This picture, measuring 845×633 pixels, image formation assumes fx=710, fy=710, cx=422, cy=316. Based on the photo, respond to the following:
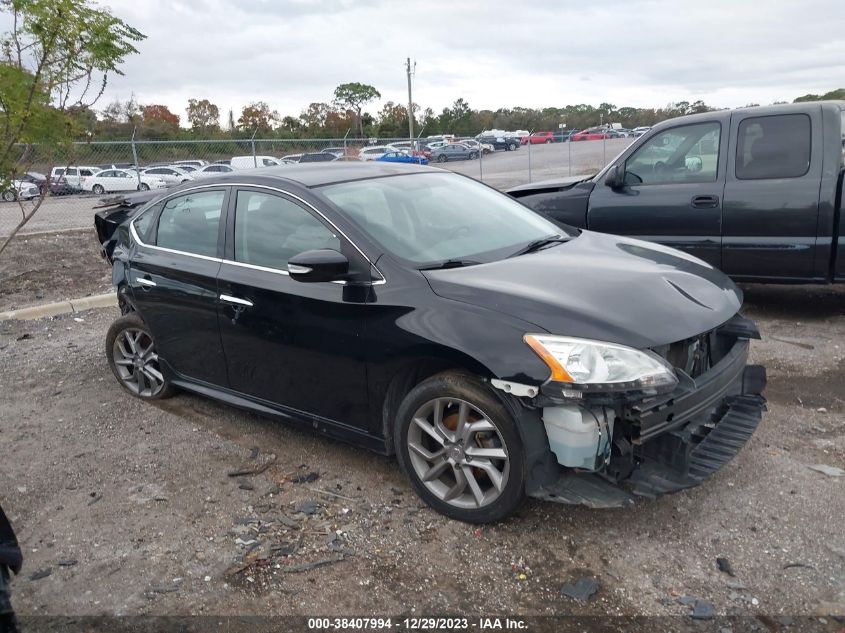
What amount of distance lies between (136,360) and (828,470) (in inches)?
177

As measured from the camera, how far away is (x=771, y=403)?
4680 millimetres

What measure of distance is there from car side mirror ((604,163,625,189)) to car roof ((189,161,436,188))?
9.07 ft

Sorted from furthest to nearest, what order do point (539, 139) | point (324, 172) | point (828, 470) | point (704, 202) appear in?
point (539, 139) < point (704, 202) < point (324, 172) < point (828, 470)

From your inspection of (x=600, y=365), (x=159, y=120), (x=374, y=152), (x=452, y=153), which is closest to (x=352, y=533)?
(x=600, y=365)

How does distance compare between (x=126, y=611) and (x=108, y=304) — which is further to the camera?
(x=108, y=304)

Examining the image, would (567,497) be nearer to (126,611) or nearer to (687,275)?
(687,275)

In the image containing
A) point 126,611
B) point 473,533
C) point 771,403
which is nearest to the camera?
point 126,611

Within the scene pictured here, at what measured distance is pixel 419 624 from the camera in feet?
9.00

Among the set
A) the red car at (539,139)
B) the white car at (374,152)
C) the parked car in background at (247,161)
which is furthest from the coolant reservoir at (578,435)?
the red car at (539,139)

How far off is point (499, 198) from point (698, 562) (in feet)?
8.57

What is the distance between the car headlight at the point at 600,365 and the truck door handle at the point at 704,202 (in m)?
3.92

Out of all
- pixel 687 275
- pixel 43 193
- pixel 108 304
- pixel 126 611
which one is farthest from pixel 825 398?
pixel 108 304

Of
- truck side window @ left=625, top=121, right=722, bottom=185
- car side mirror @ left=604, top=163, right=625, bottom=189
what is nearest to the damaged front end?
truck side window @ left=625, top=121, right=722, bottom=185

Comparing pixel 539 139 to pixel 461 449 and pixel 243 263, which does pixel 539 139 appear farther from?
pixel 461 449
